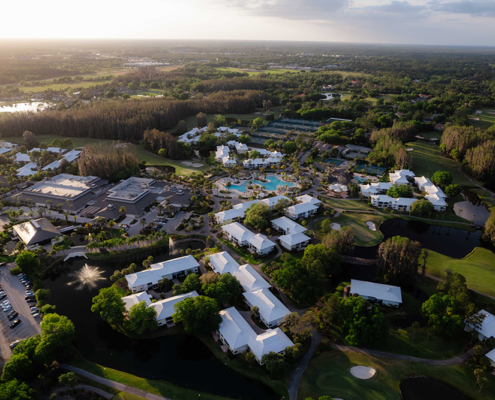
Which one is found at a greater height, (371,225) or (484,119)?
(484,119)

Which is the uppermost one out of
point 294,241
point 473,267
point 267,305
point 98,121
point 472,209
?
point 98,121

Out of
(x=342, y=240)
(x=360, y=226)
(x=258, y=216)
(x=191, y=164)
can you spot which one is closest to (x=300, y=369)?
(x=342, y=240)

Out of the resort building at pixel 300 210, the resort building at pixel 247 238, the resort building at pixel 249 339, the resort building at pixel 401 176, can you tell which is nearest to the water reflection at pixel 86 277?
the resort building at pixel 247 238

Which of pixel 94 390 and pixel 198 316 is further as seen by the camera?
pixel 198 316

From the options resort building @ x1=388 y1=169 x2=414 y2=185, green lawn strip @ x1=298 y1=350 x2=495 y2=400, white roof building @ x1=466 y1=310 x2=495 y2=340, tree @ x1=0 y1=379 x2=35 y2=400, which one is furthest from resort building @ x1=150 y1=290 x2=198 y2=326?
resort building @ x1=388 y1=169 x2=414 y2=185

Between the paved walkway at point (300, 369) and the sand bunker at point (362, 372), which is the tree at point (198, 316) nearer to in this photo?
the paved walkway at point (300, 369)

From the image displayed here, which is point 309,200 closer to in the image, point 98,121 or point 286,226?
point 286,226
